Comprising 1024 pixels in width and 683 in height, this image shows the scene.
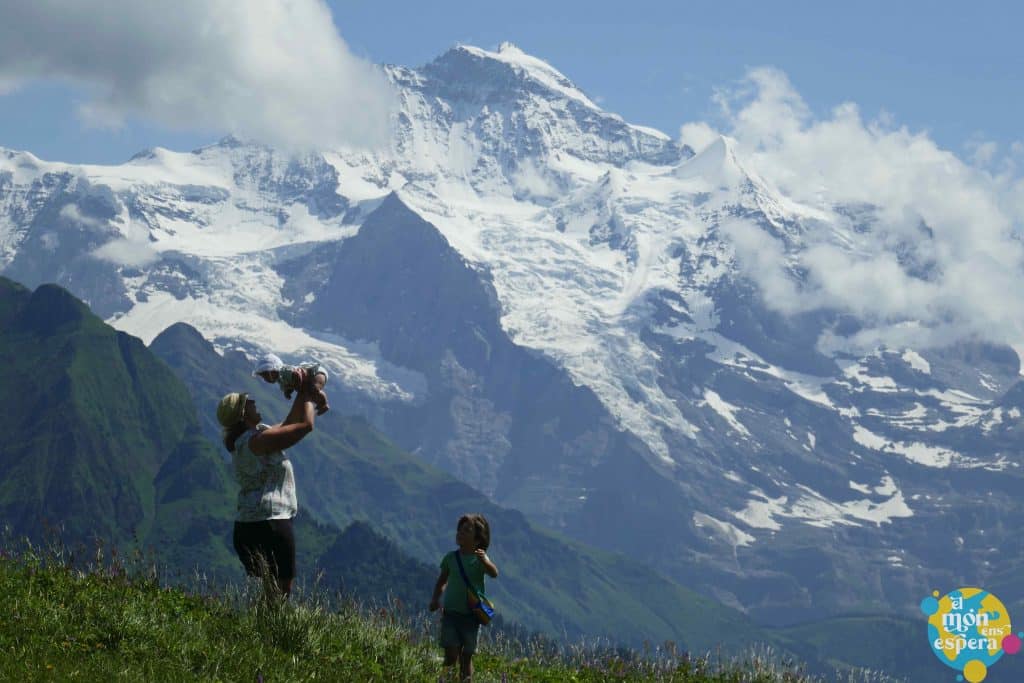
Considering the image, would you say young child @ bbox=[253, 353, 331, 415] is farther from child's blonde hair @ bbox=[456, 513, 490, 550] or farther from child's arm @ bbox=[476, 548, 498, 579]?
child's arm @ bbox=[476, 548, 498, 579]

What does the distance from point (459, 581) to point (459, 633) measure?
0.67 metres

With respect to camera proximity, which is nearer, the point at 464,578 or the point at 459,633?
the point at 459,633

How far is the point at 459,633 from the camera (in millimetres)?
16844

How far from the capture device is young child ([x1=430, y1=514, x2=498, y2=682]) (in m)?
16.8

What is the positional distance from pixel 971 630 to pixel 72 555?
190 meters

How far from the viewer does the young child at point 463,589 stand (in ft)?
55.2

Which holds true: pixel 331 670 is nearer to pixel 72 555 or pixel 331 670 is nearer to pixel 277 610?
pixel 277 610

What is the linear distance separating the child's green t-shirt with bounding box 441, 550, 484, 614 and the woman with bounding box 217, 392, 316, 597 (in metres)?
1.98

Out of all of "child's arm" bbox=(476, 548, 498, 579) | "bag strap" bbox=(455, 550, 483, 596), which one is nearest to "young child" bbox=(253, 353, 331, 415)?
"bag strap" bbox=(455, 550, 483, 596)

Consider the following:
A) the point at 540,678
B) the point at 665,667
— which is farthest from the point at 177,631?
the point at 665,667

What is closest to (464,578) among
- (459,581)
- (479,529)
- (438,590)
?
(459,581)

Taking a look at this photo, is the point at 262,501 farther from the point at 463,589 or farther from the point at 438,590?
the point at 463,589

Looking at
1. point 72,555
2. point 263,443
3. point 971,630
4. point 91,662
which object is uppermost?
point 971,630

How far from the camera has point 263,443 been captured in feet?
53.7
